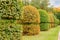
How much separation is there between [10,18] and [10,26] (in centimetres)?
66

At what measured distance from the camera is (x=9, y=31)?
934 centimetres

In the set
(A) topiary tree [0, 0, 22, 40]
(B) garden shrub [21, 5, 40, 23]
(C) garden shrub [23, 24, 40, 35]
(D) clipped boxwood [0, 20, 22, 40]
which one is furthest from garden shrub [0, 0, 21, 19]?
(C) garden shrub [23, 24, 40, 35]

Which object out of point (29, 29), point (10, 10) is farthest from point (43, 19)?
point (10, 10)

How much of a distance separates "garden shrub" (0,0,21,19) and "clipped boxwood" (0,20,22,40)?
568 mm

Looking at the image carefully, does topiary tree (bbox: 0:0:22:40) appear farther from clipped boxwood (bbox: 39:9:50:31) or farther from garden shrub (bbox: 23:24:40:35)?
clipped boxwood (bbox: 39:9:50:31)

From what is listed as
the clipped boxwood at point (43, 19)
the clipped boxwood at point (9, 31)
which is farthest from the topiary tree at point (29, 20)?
the clipped boxwood at point (9, 31)

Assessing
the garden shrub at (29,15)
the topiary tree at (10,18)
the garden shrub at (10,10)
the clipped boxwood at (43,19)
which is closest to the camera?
the topiary tree at (10,18)

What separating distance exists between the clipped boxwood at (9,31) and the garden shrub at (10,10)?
1.86 ft

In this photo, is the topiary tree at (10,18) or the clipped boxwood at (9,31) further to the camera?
the topiary tree at (10,18)

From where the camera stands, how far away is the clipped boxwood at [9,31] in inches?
346

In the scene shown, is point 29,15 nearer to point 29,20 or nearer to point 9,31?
point 29,20

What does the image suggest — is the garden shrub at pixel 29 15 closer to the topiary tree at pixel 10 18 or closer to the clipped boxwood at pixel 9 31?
the topiary tree at pixel 10 18

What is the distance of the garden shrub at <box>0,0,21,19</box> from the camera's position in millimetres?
9992

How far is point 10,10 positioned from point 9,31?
138 cm
